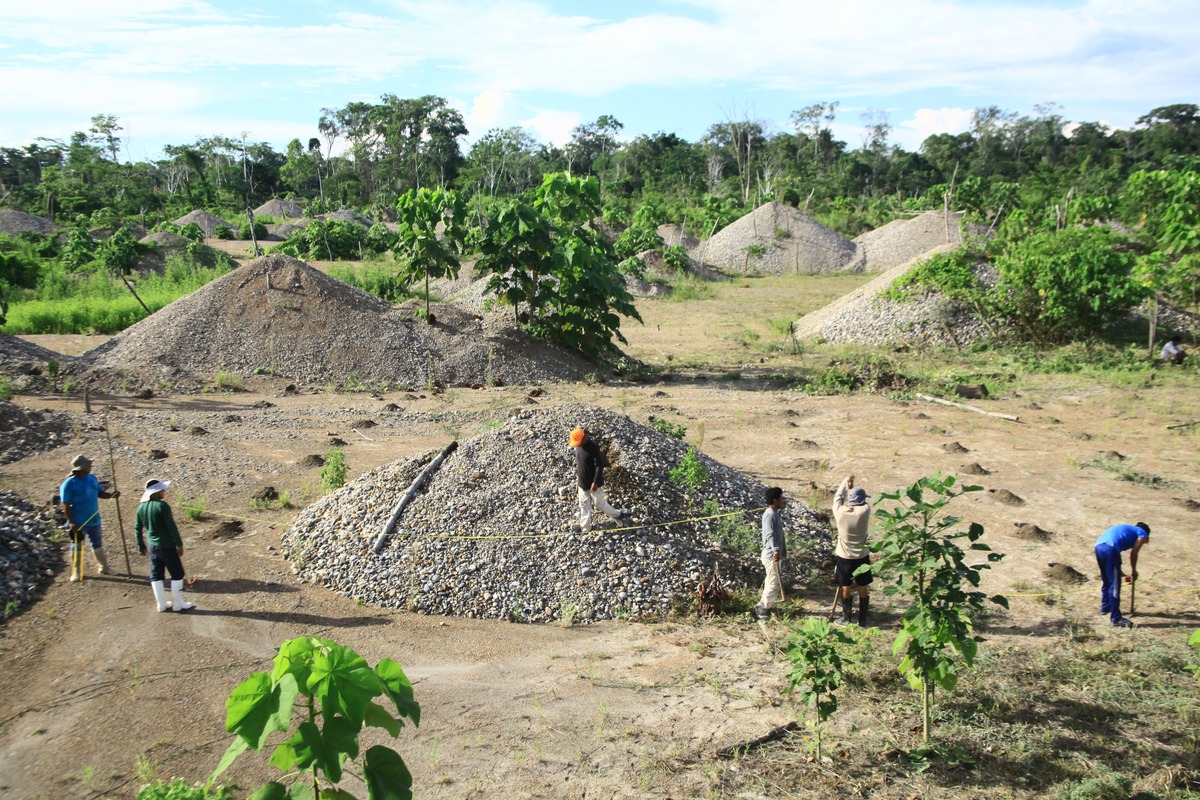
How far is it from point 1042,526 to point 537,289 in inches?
492

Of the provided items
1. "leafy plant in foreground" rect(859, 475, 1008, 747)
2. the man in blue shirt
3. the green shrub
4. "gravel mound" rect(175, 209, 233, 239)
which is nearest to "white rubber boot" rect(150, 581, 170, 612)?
the green shrub

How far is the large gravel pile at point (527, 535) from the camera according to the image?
292 inches

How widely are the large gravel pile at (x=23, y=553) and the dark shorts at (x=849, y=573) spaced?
7.24m

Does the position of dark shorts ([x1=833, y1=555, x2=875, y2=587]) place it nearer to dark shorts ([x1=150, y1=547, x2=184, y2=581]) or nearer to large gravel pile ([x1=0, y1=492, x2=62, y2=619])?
dark shorts ([x1=150, y1=547, x2=184, y2=581])

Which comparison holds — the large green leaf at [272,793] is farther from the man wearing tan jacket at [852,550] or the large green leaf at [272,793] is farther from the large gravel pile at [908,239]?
the large gravel pile at [908,239]

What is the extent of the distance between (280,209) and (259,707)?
193 feet

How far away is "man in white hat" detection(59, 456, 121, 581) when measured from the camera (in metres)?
7.89

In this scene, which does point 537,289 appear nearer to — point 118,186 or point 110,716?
point 110,716

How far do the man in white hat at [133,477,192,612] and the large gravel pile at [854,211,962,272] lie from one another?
31809 millimetres

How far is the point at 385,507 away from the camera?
8.31m

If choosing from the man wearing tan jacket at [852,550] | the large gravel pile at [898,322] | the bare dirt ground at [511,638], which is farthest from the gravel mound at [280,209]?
the man wearing tan jacket at [852,550]

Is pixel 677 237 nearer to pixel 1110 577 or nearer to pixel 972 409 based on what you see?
pixel 972 409

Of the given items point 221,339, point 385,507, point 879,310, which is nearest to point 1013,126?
point 879,310

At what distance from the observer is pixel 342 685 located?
9.68 feet
